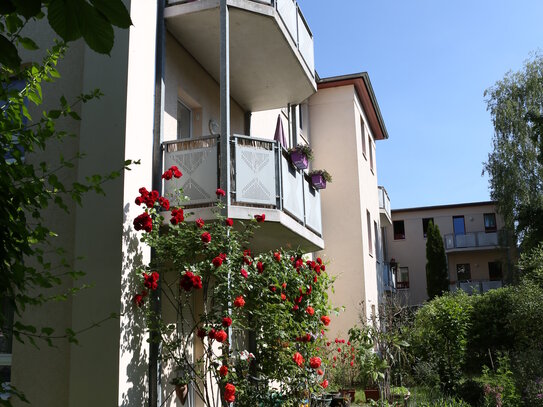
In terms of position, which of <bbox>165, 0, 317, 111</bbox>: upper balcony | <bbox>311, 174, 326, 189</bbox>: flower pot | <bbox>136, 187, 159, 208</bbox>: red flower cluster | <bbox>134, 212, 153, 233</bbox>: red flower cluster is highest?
<bbox>165, 0, 317, 111</bbox>: upper balcony

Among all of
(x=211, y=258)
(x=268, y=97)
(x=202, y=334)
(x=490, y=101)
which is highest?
(x=490, y=101)

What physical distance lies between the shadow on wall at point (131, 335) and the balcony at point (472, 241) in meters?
36.1

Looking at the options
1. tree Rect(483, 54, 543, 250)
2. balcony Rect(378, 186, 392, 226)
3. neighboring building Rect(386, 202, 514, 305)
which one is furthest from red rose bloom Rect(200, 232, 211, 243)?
neighboring building Rect(386, 202, 514, 305)

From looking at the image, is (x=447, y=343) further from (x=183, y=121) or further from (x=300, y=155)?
(x=183, y=121)

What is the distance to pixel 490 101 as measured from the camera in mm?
29141

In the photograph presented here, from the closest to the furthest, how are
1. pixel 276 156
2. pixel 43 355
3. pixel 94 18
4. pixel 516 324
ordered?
pixel 94 18 → pixel 43 355 → pixel 276 156 → pixel 516 324

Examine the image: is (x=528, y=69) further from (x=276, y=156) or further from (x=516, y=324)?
(x=276, y=156)

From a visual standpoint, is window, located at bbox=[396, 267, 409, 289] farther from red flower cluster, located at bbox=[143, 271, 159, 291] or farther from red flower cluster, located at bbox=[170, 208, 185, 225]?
red flower cluster, located at bbox=[143, 271, 159, 291]

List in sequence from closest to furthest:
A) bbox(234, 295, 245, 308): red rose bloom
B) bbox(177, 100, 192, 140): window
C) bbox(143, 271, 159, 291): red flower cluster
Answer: bbox(234, 295, 245, 308): red rose bloom, bbox(143, 271, 159, 291): red flower cluster, bbox(177, 100, 192, 140): window

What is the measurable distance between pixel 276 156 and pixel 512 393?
660 centimetres

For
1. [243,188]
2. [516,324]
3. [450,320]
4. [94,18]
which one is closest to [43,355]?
[243,188]

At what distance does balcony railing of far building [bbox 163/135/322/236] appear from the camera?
8133 mm

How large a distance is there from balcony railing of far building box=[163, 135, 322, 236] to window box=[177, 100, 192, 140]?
73.1 inches

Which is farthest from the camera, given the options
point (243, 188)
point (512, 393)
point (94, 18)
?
point (512, 393)
